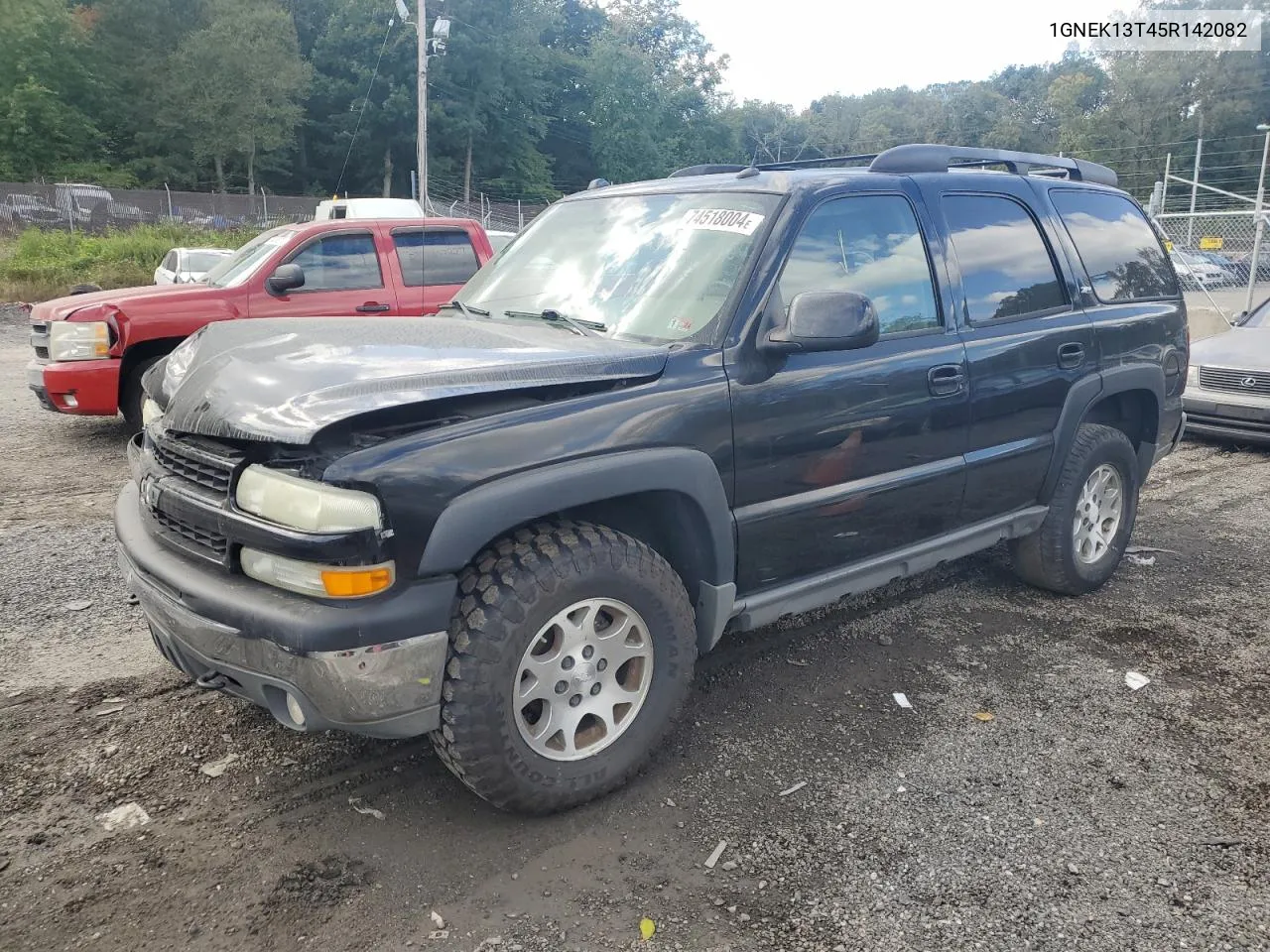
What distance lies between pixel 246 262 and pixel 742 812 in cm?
688

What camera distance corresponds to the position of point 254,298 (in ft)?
24.9

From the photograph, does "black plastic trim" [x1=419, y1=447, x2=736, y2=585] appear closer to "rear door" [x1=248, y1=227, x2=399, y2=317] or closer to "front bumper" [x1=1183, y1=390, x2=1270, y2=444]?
"rear door" [x1=248, y1=227, x2=399, y2=317]

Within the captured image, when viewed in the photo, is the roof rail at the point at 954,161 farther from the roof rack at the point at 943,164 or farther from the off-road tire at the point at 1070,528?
the off-road tire at the point at 1070,528

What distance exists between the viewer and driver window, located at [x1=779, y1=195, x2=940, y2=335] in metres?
3.41

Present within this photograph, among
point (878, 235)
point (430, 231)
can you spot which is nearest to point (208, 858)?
point (878, 235)

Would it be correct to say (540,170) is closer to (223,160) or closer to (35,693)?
(223,160)

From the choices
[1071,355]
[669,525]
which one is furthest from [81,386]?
[1071,355]

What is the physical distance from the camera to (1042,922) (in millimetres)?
2441

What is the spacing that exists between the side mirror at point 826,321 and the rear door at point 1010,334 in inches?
38.8

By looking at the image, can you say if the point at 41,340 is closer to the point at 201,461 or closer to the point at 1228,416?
the point at 201,461

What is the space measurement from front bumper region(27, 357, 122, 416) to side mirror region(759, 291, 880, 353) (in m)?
6.15

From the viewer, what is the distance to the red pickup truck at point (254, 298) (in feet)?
23.9

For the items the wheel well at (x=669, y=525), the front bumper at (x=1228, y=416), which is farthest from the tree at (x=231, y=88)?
the wheel well at (x=669, y=525)

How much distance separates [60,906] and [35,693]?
1.37m
